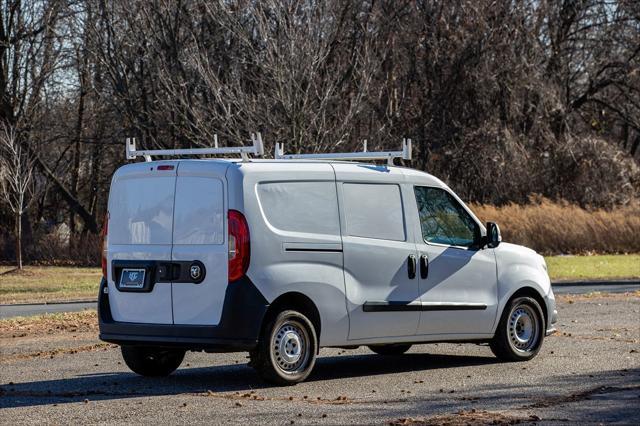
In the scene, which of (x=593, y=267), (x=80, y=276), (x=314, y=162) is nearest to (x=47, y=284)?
(x=80, y=276)

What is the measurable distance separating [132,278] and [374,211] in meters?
2.28

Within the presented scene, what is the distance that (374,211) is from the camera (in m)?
11.5

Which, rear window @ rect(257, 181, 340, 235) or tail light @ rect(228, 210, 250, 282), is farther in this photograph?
rear window @ rect(257, 181, 340, 235)

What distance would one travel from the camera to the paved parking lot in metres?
8.89

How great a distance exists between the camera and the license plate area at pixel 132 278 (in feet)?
35.8

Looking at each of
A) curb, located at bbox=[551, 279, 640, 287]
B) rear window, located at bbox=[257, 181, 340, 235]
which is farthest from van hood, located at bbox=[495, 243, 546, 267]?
curb, located at bbox=[551, 279, 640, 287]

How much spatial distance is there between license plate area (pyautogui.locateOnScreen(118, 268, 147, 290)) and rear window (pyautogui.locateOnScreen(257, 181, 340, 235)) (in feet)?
4.17

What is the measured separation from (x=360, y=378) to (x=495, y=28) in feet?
97.1

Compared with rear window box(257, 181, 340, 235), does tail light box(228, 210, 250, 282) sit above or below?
below

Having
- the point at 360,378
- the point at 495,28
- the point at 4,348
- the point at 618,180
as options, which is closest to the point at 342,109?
the point at 495,28

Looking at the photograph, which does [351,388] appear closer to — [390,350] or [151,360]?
[151,360]

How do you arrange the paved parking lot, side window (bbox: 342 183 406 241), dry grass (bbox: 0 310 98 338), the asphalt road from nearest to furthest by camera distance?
the paved parking lot, side window (bbox: 342 183 406 241), dry grass (bbox: 0 310 98 338), the asphalt road

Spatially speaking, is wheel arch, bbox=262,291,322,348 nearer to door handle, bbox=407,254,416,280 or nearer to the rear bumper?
the rear bumper

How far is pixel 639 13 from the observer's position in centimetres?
4338
